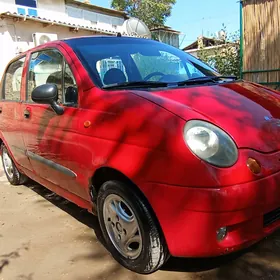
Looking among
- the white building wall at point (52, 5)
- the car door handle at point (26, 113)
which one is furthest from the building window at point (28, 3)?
the car door handle at point (26, 113)

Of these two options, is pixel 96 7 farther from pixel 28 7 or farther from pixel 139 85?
pixel 139 85

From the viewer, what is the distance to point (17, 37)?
11.9 metres

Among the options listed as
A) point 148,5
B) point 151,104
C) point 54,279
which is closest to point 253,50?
point 151,104

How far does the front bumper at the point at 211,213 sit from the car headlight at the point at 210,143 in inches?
6.6

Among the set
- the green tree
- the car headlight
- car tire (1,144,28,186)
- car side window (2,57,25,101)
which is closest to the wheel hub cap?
the car headlight

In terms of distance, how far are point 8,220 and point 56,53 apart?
1.83 m

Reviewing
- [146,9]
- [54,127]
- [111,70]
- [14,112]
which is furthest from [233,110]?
[146,9]

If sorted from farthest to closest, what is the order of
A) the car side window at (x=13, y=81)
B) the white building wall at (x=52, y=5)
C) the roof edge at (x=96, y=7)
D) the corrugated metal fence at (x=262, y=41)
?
1. the roof edge at (x=96, y=7)
2. the white building wall at (x=52, y=5)
3. the corrugated metal fence at (x=262, y=41)
4. the car side window at (x=13, y=81)

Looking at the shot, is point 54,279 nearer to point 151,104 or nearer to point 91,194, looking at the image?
point 91,194

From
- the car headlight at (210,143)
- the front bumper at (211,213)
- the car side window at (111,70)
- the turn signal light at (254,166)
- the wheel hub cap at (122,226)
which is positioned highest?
the car side window at (111,70)

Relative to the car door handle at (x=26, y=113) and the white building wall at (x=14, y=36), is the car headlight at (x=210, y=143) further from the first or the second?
the white building wall at (x=14, y=36)

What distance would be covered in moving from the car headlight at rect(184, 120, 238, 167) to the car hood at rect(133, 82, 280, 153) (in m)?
0.05

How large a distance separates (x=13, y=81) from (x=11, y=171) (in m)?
1.32

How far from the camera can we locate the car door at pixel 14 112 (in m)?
3.85
